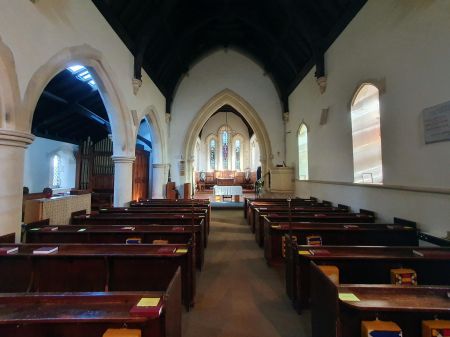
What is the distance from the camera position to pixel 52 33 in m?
3.21

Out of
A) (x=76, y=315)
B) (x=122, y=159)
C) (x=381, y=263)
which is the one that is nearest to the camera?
(x=76, y=315)

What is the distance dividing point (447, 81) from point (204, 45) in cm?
799

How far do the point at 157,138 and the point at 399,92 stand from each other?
685cm

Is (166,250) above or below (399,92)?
below

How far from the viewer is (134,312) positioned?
1084mm

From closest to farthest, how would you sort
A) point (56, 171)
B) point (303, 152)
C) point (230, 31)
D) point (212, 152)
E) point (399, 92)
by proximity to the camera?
point (399, 92)
point (303, 152)
point (230, 31)
point (56, 171)
point (212, 152)

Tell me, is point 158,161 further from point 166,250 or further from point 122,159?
point 166,250

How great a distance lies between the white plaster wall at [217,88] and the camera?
31.1ft

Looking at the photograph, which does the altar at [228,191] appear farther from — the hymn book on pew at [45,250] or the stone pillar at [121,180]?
the hymn book on pew at [45,250]

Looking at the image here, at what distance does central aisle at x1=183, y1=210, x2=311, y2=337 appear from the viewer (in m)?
1.93

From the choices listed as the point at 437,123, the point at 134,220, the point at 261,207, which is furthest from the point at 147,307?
the point at 261,207

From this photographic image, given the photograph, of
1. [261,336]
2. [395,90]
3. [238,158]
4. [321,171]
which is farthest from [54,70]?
[238,158]

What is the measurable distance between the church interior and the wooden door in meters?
1.92

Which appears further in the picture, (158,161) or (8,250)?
(158,161)
